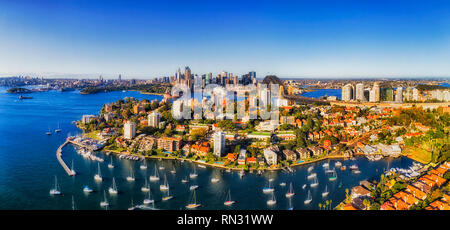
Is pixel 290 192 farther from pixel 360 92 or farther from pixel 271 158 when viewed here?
pixel 360 92

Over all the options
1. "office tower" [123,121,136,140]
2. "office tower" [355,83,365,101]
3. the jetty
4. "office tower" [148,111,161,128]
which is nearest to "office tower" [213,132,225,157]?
"office tower" [123,121,136,140]

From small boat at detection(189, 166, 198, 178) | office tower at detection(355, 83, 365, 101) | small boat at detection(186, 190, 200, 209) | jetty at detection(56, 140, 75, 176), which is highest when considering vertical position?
office tower at detection(355, 83, 365, 101)

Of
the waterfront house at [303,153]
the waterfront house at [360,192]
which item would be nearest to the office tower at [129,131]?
the waterfront house at [303,153]

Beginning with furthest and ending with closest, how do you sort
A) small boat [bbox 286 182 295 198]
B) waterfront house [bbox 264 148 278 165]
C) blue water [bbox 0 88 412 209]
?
waterfront house [bbox 264 148 278 165]
small boat [bbox 286 182 295 198]
blue water [bbox 0 88 412 209]

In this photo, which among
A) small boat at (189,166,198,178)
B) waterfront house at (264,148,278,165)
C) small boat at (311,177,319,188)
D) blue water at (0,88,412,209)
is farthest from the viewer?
waterfront house at (264,148,278,165)

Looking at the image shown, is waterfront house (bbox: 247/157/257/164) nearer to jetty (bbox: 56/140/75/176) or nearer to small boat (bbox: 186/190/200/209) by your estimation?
small boat (bbox: 186/190/200/209)

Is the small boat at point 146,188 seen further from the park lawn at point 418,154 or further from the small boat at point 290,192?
the park lawn at point 418,154

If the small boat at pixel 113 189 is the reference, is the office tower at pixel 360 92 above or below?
above

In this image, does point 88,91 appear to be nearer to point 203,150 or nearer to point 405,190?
point 203,150
